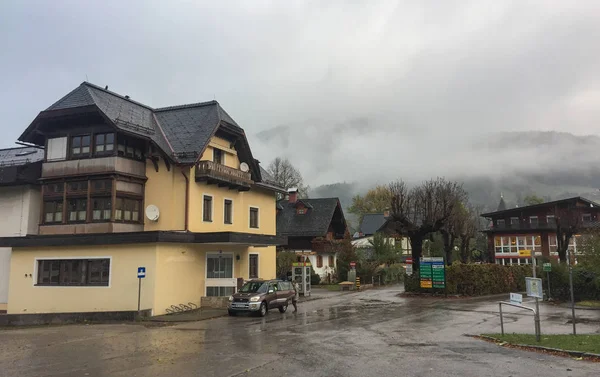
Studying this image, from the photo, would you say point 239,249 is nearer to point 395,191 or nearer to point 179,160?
point 179,160

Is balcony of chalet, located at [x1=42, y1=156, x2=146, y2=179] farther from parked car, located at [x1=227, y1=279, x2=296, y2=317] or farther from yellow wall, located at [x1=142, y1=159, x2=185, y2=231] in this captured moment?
parked car, located at [x1=227, y1=279, x2=296, y2=317]

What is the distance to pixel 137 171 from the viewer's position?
27.0 meters

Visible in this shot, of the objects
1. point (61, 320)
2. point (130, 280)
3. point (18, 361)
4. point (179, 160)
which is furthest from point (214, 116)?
point (18, 361)

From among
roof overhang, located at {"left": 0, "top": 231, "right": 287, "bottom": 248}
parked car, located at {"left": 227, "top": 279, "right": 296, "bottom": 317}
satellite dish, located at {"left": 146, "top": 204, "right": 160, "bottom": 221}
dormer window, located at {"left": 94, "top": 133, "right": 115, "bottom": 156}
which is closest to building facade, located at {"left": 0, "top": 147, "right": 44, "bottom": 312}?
roof overhang, located at {"left": 0, "top": 231, "right": 287, "bottom": 248}

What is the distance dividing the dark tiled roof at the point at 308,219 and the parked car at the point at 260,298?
85.5ft

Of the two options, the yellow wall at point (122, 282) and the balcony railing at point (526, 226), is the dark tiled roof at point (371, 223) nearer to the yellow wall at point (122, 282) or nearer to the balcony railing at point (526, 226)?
the balcony railing at point (526, 226)

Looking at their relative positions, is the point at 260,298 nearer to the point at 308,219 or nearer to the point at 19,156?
the point at 19,156

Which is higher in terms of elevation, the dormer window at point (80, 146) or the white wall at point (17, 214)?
the dormer window at point (80, 146)

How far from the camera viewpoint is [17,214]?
28.5m

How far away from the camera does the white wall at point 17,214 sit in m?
28.2

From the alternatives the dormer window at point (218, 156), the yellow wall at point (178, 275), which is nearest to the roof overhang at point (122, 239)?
the yellow wall at point (178, 275)

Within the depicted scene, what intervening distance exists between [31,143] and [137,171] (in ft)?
24.7

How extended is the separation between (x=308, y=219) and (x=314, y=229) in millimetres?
2074

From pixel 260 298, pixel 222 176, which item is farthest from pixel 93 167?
pixel 260 298
